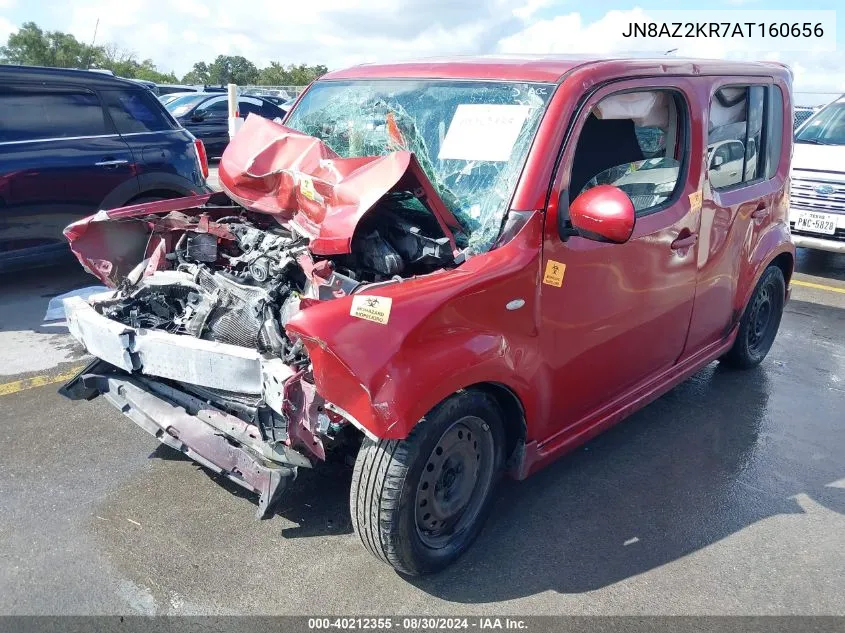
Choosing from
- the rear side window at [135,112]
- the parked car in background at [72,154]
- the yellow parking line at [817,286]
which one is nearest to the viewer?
the parked car in background at [72,154]

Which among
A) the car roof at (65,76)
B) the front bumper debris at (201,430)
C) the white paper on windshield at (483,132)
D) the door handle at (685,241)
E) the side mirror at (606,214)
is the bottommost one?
the front bumper debris at (201,430)

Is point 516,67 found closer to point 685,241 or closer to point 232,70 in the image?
point 685,241

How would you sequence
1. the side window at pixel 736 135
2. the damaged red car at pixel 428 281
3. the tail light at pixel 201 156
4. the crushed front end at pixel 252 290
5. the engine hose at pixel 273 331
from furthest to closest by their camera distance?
1. the tail light at pixel 201 156
2. the side window at pixel 736 135
3. the engine hose at pixel 273 331
4. the crushed front end at pixel 252 290
5. the damaged red car at pixel 428 281

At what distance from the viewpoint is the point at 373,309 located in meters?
2.35

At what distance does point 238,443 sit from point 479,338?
1052 millimetres

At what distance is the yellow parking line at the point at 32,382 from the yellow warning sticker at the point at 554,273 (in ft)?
10.4

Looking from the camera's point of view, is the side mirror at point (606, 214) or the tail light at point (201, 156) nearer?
the side mirror at point (606, 214)

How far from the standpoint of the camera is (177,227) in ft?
11.7

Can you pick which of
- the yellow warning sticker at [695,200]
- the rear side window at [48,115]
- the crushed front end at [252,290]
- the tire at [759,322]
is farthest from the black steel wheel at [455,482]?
the rear side window at [48,115]

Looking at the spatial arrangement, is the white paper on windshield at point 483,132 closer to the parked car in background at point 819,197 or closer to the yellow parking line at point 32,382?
the yellow parking line at point 32,382

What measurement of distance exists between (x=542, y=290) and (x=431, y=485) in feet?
2.88

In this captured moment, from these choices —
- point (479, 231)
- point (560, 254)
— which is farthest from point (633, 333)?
point (479, 231)

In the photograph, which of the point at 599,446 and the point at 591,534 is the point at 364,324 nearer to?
the point at 591,534

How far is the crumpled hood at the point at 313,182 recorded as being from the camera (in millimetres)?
2826
